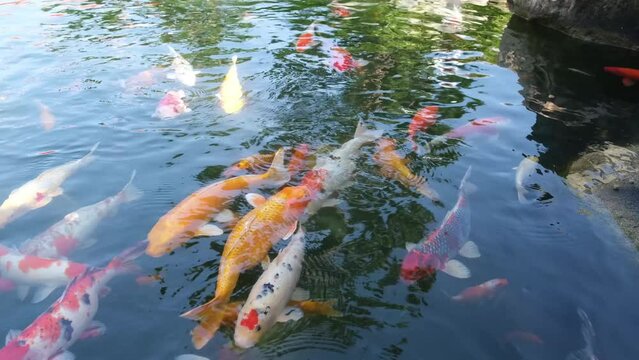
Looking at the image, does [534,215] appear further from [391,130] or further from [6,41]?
[6,41]

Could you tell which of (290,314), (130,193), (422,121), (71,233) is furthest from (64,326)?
(422,121)

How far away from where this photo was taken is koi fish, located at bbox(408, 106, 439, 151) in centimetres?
700

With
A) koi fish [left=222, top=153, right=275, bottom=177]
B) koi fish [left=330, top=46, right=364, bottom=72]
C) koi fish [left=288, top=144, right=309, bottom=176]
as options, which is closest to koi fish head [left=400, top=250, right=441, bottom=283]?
koi fish [left=288, top=144, right=309, bottom=176]

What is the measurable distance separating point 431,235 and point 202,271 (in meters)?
2.20

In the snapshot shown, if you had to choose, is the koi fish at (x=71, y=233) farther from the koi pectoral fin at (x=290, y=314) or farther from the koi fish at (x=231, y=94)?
the koi fish at (x=231, y=94)

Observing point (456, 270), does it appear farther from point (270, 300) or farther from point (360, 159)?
point (360, 159)

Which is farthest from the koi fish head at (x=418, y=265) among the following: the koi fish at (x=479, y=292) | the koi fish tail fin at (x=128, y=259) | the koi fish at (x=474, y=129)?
the koi fish at (x=474, y=129)

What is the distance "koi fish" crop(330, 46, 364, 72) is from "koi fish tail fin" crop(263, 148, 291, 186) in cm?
356

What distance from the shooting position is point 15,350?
378 cm

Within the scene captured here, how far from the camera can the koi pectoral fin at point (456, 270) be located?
15.2 ft

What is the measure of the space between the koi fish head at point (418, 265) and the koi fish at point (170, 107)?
4472 mm

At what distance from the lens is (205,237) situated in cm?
510

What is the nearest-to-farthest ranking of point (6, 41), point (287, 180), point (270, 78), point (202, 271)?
point (202, 271) < point (287, 180) < point (270, 78) < point (6, 41)

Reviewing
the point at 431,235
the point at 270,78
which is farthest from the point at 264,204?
the point at 270,78
